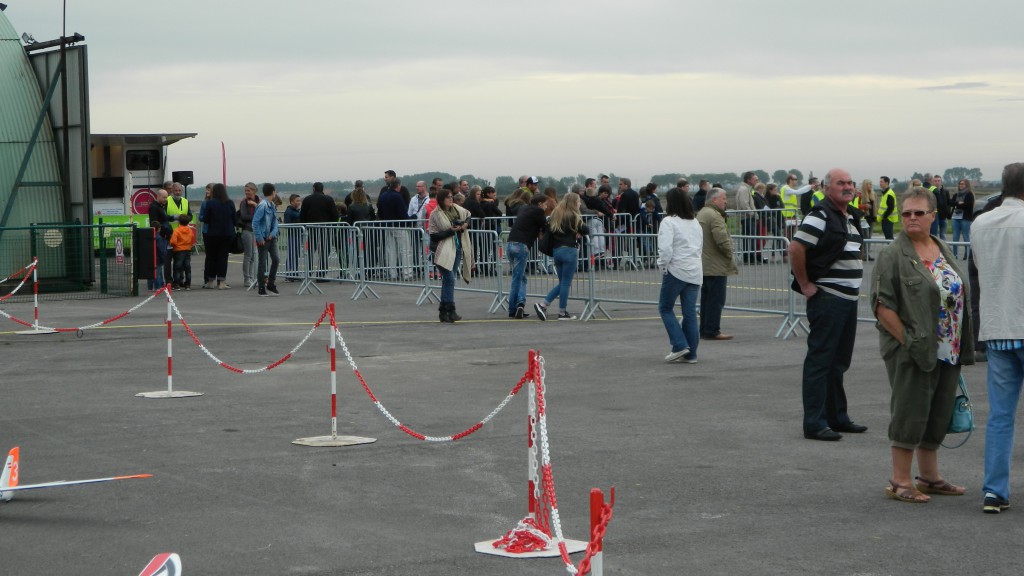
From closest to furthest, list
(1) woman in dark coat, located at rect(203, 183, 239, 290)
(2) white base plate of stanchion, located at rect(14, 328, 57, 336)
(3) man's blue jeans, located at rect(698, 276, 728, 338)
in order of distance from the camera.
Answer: (3) man's blue jeans, located at rect(698, 276, 728, 338) → (2) white base plate of stanchion, located at rect(14, 328, 57, 336) → (1) woman in dark coat, located at rect(203, 183, 239, 290)

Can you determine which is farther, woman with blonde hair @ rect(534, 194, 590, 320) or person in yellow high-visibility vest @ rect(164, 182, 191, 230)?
person in yellow high-visibility vest @ rect(164, 182, 191, 230)

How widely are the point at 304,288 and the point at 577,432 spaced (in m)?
15.3

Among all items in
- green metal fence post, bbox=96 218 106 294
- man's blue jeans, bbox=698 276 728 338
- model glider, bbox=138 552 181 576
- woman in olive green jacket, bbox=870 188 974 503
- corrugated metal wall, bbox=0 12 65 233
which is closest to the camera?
model glider, bbox=138 552 181 576

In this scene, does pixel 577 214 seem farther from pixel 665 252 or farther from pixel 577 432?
pixel 577 432

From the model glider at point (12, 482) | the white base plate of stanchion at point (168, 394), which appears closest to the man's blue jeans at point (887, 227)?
the white base plate of stanchion at point (168, 394)

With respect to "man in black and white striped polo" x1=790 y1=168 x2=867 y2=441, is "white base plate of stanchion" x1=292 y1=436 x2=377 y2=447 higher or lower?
lower

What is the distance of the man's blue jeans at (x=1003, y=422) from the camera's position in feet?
23.9

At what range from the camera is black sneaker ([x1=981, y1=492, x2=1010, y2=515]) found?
7301 millimetres

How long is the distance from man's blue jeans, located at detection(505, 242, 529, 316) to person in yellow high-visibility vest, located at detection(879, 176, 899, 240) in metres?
14.6

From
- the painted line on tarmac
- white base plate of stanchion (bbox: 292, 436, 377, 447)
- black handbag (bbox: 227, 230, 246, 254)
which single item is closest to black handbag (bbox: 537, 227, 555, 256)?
the painted line on tarmac

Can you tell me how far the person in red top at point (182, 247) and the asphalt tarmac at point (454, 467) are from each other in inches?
358

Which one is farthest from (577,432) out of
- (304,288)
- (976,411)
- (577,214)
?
(304,288)

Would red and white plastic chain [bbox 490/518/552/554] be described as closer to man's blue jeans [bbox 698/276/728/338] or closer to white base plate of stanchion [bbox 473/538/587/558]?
white base plate of stanchion [bbox 473/538/587/558]

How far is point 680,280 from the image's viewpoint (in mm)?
14000
